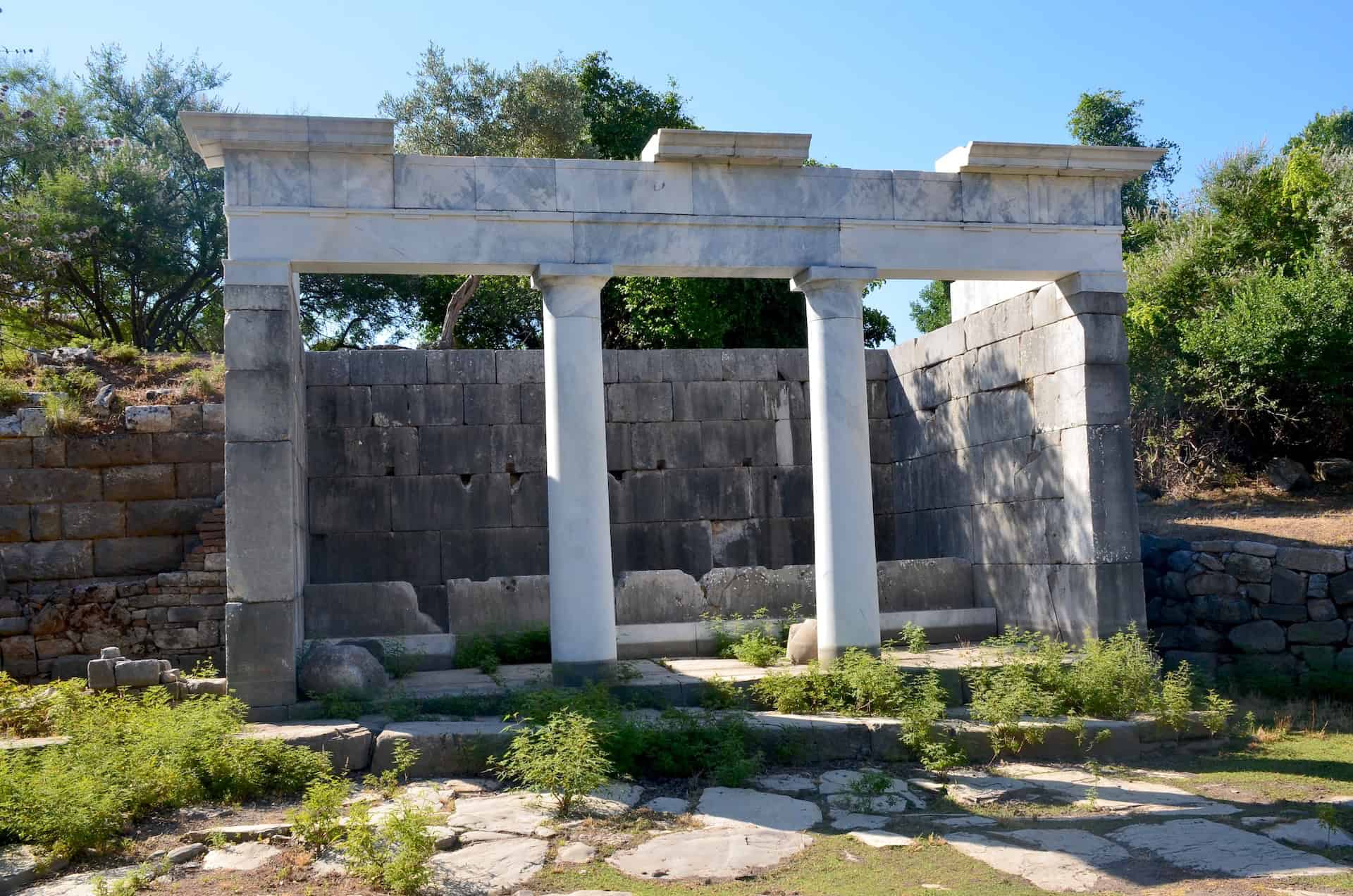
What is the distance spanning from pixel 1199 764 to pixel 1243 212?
→ 16376 mm

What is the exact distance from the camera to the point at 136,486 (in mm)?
12953

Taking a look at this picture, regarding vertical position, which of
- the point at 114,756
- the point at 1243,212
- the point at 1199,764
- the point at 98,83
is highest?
the point at 98,83

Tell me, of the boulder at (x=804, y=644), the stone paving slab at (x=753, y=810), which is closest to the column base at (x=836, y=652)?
the boulder at (x=804, y=644)

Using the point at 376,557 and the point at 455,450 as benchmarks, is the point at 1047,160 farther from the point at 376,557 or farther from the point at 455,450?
the point at 376,557

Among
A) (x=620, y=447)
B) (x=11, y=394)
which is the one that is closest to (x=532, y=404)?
(x=620, y=447)

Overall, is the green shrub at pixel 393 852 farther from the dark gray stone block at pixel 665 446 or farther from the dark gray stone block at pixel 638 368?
the dark gray stone block at pixel 638 368

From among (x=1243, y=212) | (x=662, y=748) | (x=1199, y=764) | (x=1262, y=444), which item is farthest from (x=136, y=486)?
(x=1243, y=212)

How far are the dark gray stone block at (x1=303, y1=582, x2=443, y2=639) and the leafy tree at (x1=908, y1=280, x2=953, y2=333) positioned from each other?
2812 centimetres

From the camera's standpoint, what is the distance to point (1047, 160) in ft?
35.9

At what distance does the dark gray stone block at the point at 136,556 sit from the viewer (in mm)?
12805

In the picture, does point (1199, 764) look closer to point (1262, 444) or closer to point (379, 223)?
point (379, 223)

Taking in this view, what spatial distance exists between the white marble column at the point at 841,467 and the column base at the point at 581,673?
6.68 ft

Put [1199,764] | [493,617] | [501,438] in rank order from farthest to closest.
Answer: [501,438] < [493,617] < [1199,764]

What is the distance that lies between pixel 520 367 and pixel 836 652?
20.2 feet
